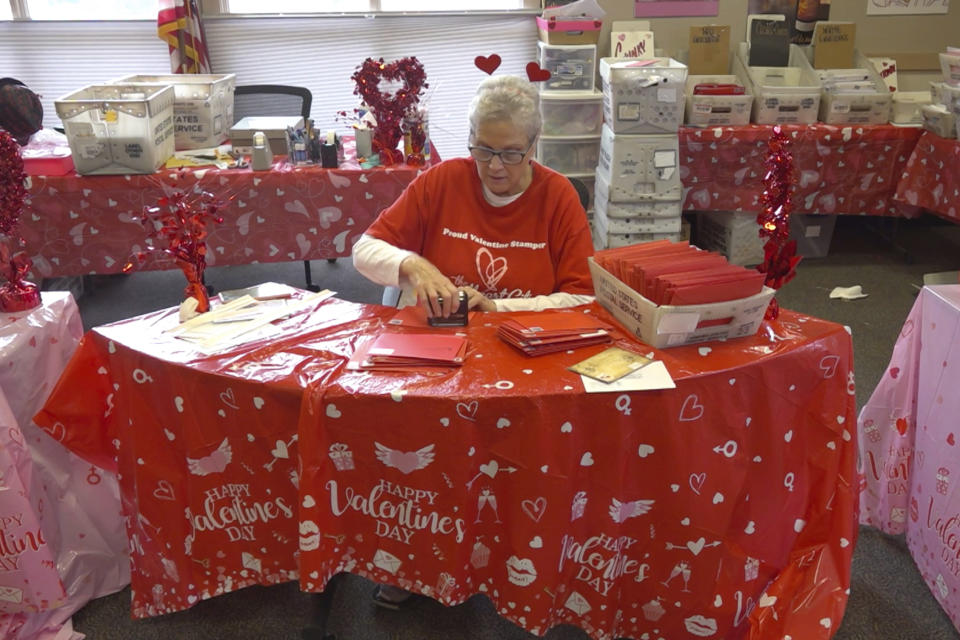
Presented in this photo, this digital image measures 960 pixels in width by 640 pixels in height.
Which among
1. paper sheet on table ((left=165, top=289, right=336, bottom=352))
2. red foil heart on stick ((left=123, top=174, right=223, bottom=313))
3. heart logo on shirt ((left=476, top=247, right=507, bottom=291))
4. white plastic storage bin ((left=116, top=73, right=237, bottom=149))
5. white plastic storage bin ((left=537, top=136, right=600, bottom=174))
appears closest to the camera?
paper sheet on table ((left=165, top=289, right=336, bottom=352))

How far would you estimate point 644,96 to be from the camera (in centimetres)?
364

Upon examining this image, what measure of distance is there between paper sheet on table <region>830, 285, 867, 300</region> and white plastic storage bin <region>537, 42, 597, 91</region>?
165 cm

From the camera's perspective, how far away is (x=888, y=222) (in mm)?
4422

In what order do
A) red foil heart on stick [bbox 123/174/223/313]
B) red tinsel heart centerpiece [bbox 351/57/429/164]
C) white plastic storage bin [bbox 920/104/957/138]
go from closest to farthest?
1. red foil heart on stick [bbox 123/174/223/313]
2. red tinsel heart centerpiece [bbox 351/57/429/164]
3. white plastic storage bin [bbox 920/104/957/138]

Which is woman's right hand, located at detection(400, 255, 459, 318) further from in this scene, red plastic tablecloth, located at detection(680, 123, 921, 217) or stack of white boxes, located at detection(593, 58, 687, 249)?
red plastic tablecloth, located at detection(680, 123, 921, 217)

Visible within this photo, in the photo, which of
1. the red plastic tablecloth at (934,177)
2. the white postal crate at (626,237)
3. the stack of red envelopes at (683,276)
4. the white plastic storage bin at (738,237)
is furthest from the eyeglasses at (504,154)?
the red plastic tablecloth at (934,177)

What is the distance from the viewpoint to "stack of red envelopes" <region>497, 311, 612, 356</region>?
4.87ft

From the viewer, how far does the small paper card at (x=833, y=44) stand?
420cm

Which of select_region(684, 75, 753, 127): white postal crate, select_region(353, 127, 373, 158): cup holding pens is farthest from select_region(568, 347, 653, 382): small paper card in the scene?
select_region(684, 75, 753, 127): white postal crate

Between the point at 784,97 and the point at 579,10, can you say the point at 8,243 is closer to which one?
the point at 579,10

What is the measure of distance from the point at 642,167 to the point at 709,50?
1021mm

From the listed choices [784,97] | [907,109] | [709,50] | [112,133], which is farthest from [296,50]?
[907,109]

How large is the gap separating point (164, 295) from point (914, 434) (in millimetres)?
3325

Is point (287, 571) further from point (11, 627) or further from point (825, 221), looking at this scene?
point (825, 221)
